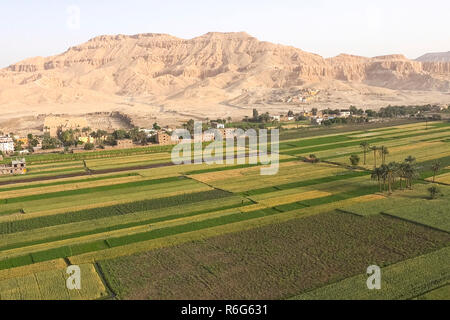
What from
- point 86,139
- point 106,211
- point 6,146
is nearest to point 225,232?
point 106,211

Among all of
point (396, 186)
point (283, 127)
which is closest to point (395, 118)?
point (283, 127)

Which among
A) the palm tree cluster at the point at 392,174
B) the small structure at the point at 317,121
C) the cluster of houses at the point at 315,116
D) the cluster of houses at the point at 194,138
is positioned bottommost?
the palm tree cluster at the point at 392,174

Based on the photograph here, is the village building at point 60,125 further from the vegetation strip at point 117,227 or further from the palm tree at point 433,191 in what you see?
the palm tree at point 433,191

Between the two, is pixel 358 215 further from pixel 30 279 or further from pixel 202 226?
pixel 30 279

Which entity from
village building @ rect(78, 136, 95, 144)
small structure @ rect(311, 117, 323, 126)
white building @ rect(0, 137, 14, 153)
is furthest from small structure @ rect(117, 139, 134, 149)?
small structure @ rect(311, 117, 323, 126)

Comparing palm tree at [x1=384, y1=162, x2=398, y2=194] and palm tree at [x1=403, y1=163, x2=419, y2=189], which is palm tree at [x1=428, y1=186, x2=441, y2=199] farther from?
palm tree at [x1=384, y1=162, x2=398, y2=194]

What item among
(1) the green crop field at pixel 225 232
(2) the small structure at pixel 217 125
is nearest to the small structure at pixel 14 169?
(1) the green crop field at pixel 225 232
